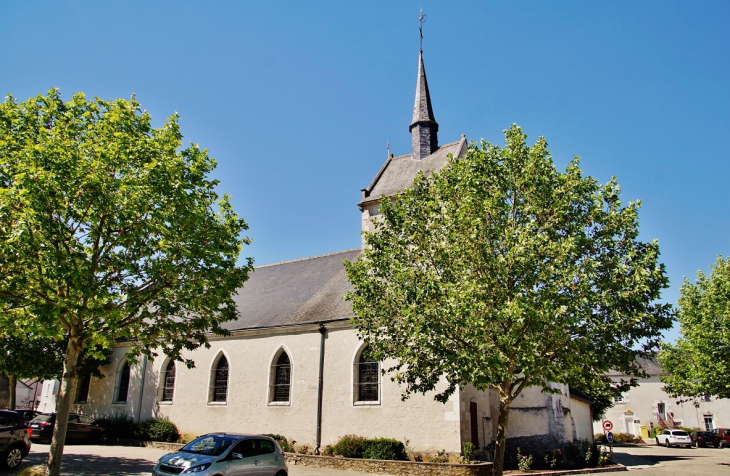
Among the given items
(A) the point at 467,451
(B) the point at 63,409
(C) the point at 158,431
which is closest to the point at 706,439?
(A) the point at 467,451

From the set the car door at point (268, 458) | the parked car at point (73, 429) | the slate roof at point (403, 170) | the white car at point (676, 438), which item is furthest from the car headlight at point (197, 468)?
the white car at point (676, 438)

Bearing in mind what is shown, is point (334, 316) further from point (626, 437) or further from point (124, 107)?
point (626, 437)

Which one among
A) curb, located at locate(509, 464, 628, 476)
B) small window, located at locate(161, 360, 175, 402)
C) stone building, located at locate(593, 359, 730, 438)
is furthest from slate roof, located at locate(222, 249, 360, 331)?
stone building, located at locate(593, 359, 730, 438)

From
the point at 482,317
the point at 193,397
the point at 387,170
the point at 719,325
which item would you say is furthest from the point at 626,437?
the point at 482,317

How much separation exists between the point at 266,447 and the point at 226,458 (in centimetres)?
145

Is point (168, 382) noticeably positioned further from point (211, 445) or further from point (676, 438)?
point (676, 438)

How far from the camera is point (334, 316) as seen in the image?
2000 cm

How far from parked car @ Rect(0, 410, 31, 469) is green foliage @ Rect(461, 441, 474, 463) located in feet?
41.4

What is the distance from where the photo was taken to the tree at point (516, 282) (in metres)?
11.3

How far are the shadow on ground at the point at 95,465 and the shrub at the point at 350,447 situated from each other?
6047 millimetres

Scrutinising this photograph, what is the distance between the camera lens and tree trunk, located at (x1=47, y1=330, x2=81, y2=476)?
36.6ft

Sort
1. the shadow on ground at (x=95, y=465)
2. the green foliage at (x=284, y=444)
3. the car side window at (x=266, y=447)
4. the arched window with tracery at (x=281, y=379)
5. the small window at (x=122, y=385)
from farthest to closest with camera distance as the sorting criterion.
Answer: the small window at (x=122, y=385), the arched window with tracery at (x=281, y=379), the green foliage at (x=284, y=444), the shadow on ground at (x=95, y=465), the car side window at (x=266, y=447)

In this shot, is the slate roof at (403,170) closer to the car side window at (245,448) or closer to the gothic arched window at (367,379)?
the gothic arched window at (367,379)

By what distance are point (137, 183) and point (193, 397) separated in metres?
14.5
